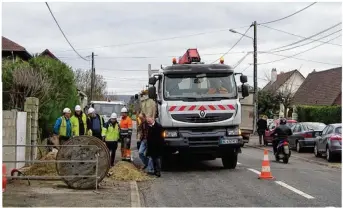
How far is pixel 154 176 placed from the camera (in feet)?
45.9

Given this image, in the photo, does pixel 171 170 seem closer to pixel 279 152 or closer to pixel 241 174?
pixel 241 174

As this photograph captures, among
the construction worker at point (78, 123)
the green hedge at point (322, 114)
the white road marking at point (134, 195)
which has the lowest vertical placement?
the white road marking at point (134, 195)

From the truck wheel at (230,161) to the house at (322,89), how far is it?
30808 mm

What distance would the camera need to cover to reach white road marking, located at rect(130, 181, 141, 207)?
9544 millimetres

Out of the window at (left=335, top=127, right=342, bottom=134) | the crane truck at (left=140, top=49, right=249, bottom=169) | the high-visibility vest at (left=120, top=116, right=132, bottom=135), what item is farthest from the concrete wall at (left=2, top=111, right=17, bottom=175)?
the window at (left=335, top=127, right=342, bottom=134)

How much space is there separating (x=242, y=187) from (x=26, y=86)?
8.90 meters

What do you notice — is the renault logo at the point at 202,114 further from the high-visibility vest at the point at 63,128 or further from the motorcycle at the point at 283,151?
the motorcycle at the point at 283,151

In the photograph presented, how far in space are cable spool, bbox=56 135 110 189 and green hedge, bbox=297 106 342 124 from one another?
1045 inches

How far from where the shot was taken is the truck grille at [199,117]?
47.9 ft

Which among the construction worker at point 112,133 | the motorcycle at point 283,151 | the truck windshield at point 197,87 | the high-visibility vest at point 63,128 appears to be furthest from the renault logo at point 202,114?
the motorcycle at point 283,151

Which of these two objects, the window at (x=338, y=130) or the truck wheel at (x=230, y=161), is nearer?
the truck wheel at (x=230, y=161)

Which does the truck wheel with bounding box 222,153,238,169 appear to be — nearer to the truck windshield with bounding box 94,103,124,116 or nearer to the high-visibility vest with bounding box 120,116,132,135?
the high-visibility vest with bounding box 120,116,132,135

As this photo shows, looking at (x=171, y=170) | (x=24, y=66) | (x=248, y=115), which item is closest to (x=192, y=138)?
(x=171, y=170)

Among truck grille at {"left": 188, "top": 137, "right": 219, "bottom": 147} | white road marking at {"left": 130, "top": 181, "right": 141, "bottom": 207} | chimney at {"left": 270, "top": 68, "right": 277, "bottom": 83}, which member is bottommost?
white road marking at {"left": 130, "top": 181, "right": 141, "bottom": 207}
